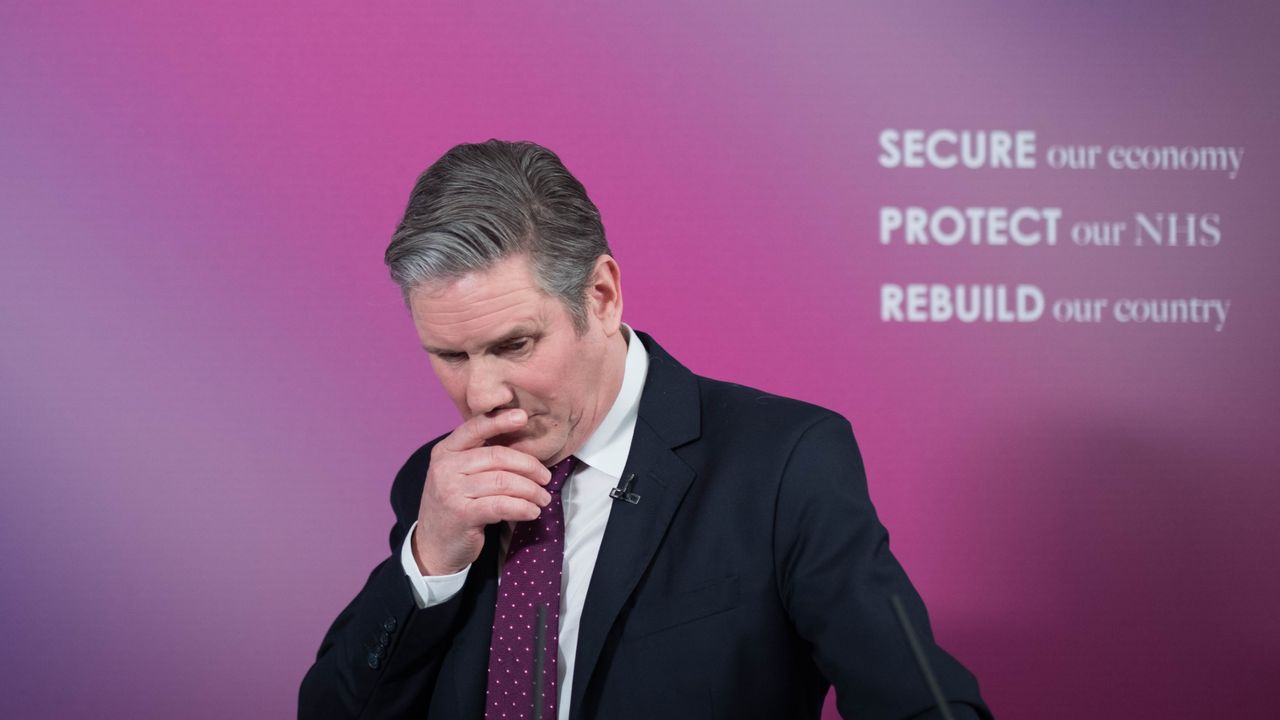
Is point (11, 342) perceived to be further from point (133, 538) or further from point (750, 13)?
point (750, 13)

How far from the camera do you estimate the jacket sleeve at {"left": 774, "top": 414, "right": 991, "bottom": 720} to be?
4.21 feet

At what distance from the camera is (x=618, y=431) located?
1.62m

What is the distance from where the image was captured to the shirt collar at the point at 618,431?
160 cm

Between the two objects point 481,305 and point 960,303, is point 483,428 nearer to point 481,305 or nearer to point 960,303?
point 481,305

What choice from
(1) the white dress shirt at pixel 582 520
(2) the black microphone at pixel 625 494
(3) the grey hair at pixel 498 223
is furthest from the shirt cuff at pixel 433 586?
(3) the grey hair at pixel 498 223

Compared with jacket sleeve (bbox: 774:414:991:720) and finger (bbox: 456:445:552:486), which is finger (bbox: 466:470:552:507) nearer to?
finger (bbox: 456:445:552:486)

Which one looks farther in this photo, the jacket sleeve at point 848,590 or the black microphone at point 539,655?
the black microphone at point 539,655

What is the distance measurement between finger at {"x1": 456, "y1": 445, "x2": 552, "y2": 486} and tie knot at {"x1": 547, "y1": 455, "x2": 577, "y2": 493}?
0.08 metres

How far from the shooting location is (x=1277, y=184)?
230 cm

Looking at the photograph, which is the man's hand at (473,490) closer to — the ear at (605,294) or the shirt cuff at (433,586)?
the shirt cuff at (433,586)

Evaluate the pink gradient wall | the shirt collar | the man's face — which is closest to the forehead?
the man's face

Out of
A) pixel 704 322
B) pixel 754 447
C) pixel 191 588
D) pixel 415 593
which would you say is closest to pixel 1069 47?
pixel 704 322

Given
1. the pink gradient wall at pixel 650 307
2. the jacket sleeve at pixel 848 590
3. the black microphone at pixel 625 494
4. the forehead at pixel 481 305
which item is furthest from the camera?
the pink gradient wall at pixel 650 307

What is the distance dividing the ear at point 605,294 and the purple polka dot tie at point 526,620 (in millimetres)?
240
